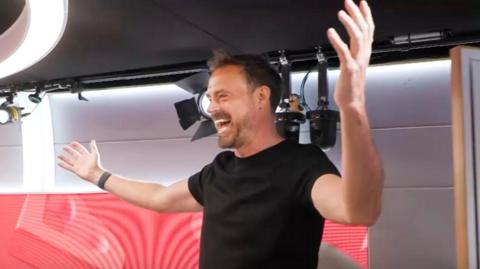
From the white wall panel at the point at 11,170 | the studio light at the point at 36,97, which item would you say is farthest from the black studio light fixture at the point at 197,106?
the white wall panel at the point at 11,170

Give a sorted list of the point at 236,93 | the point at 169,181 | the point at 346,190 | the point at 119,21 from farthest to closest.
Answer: the point at 169,181, the point at 119,21, the point at 236,93, the point at 346,190

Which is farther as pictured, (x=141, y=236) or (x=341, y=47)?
(x=141, y=236)

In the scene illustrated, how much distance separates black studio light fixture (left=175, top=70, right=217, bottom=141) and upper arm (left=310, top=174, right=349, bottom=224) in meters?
1.96

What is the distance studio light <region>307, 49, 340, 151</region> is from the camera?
3.15 metres

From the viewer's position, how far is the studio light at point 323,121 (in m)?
3.15

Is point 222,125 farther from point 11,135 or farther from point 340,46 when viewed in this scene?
point 11,135

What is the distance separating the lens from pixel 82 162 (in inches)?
92.4

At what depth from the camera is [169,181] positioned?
4098mm

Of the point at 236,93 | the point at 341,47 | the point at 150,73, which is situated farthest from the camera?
the point at 150,73

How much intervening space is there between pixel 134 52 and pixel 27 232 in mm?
1685

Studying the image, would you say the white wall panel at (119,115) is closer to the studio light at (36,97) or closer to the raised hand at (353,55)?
the studio light at (36,97)

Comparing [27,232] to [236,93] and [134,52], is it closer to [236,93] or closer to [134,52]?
[134,52]

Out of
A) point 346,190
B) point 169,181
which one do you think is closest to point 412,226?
point 169,181

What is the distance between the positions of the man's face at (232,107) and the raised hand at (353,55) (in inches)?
26.0
